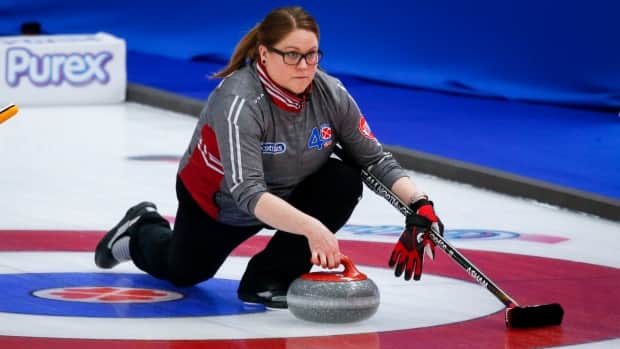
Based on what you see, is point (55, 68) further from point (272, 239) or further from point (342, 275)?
point (342, 275)

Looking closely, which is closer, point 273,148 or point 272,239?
point 273,148

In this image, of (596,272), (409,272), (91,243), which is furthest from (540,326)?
(91,243)

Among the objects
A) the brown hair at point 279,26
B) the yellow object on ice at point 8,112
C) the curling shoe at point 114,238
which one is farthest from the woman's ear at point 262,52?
the curling shoe at point 114,238

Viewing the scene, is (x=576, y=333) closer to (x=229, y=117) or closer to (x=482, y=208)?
(x=229, y=117)

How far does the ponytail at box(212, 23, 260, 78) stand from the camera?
3.69m

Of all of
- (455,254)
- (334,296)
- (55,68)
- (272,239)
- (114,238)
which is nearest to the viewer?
(334,296)

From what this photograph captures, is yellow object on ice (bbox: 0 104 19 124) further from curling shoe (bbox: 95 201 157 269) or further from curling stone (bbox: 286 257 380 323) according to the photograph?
curling stone (bbox: 286 257 380 323)

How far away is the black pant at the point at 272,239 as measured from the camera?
12.4ft

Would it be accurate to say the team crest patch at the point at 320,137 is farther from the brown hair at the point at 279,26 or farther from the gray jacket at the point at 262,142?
the brown hair at the point at 279,26

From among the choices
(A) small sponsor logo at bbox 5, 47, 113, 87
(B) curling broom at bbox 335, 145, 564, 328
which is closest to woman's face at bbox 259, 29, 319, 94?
(B) curling broom at bbox 335, 145, 564, 328

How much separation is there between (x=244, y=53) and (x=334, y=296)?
2.24 feet

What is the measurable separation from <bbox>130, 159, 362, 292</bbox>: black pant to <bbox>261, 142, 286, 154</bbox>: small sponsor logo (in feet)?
0.59

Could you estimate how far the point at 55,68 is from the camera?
8305 mm

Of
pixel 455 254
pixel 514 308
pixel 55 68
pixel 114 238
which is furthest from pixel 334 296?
pixel 55 68
